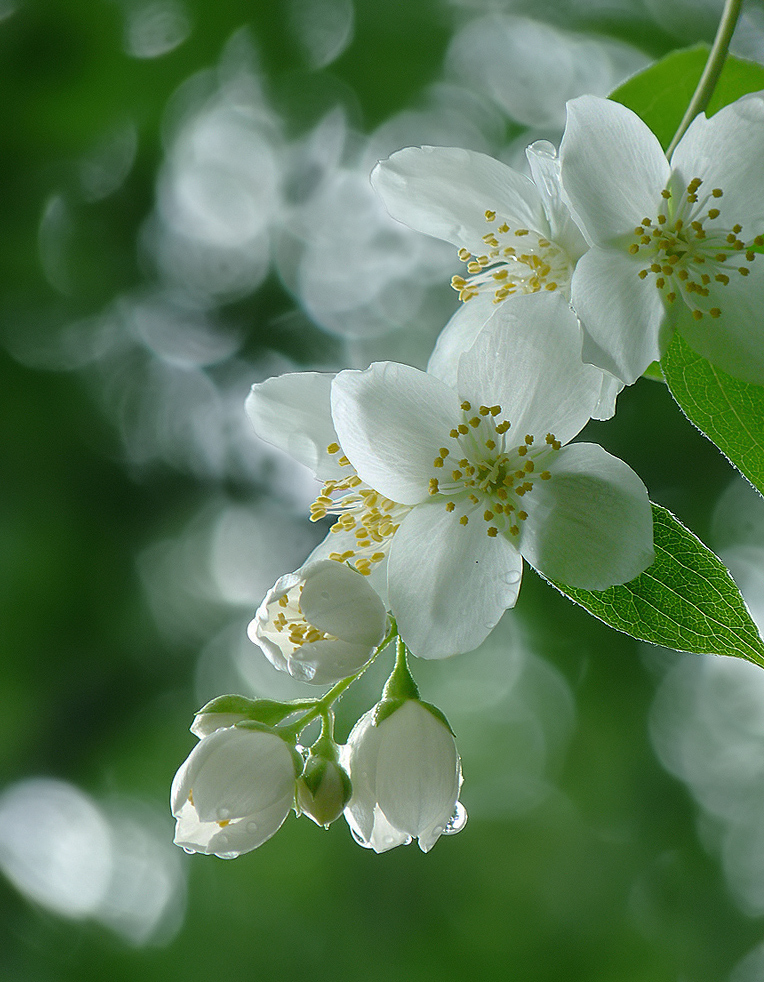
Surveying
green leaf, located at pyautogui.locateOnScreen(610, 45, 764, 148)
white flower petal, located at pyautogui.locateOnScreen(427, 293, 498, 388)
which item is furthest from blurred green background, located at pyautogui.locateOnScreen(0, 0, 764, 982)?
white flower petal, located at pyautogui.locateOnScreen(427, 293, 498, 388)

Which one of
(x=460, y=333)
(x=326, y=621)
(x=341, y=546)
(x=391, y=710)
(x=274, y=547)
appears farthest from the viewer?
(x=274, y=547)

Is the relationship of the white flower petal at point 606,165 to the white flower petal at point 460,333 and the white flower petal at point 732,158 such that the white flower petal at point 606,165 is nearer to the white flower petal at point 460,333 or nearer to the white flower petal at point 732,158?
the white flower petal at point 732,158

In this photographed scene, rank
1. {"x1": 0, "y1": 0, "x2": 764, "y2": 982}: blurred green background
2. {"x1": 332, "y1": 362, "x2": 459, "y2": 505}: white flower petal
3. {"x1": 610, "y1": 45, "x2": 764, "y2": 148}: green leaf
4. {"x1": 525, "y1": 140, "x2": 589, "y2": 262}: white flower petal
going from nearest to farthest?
{"x1": 332, "y1": 362, "x2": 459, "y2": 505}: white flower petal → {"x1": 525, "y1": 140, "x2": 589, "y2": 262}: white flower petal → {"x1": 610, "y1": 45, "x2": 764, "y2": 148}: green leaf → {"x1": 0, "y1": 0, "x2": 764, "y2": 982}: blurred green background

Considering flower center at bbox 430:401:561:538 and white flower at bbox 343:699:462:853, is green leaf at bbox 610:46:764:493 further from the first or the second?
white flower at bbox 343:699:462:853

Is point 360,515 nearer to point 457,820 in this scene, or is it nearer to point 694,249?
point 457,820

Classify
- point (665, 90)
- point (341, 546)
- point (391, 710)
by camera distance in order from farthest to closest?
1. point (665, 90)
2. point (341, 546)
3. point (391, 710)

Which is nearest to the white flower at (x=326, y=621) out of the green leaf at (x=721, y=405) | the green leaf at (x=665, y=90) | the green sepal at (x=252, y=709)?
the green sepal at (x=252, y=709)

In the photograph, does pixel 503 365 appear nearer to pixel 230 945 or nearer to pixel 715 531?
pixel 715 531

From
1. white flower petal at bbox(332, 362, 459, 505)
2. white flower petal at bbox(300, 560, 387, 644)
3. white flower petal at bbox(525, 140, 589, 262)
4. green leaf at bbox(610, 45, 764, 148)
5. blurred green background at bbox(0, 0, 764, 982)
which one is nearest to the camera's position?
white flower petal at bbox(300, 560, 387, 644)

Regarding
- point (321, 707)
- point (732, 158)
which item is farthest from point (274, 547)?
point (732, 158)
